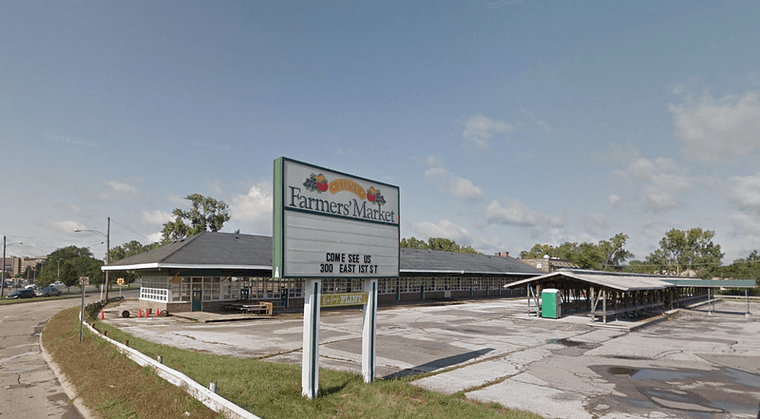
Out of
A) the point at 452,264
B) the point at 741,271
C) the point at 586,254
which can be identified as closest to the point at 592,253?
the point at 586,254

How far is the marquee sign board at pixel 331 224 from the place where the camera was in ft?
31.0

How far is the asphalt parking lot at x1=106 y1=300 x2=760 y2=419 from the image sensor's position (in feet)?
33.4

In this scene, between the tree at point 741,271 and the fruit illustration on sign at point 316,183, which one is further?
the tree at point 741,271

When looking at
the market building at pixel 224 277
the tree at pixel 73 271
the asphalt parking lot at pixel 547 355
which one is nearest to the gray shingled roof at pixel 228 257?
the market building at pixel 224 277

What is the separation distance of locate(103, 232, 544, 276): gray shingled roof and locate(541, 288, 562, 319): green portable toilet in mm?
12682

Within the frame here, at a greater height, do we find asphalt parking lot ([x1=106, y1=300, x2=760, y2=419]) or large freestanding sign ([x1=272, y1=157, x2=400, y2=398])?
large freestanding sign ([x1=272, y1=157, x2=400, y2=398])

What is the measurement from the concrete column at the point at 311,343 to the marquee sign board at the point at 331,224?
15.9 inches

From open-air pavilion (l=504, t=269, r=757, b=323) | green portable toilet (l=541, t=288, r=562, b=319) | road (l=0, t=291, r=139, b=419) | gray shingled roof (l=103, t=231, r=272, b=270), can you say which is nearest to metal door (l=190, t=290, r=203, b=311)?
gray shingled roof (l=103, t=231, r=272, b=270)

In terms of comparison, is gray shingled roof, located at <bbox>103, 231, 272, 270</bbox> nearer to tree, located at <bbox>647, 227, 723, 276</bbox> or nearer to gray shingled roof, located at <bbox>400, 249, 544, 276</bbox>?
gray shingled roof, located at <bbox>400, 249, 544, 276</bbox>

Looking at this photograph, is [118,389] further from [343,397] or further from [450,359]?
[450,359]

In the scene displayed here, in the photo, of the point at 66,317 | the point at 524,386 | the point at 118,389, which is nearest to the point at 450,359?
the point at 524,386

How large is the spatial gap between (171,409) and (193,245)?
914 inches

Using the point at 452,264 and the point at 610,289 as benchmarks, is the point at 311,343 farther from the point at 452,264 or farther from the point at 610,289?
the point at 452,264

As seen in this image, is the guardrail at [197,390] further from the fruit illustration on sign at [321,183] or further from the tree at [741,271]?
the tree at [741,271]
